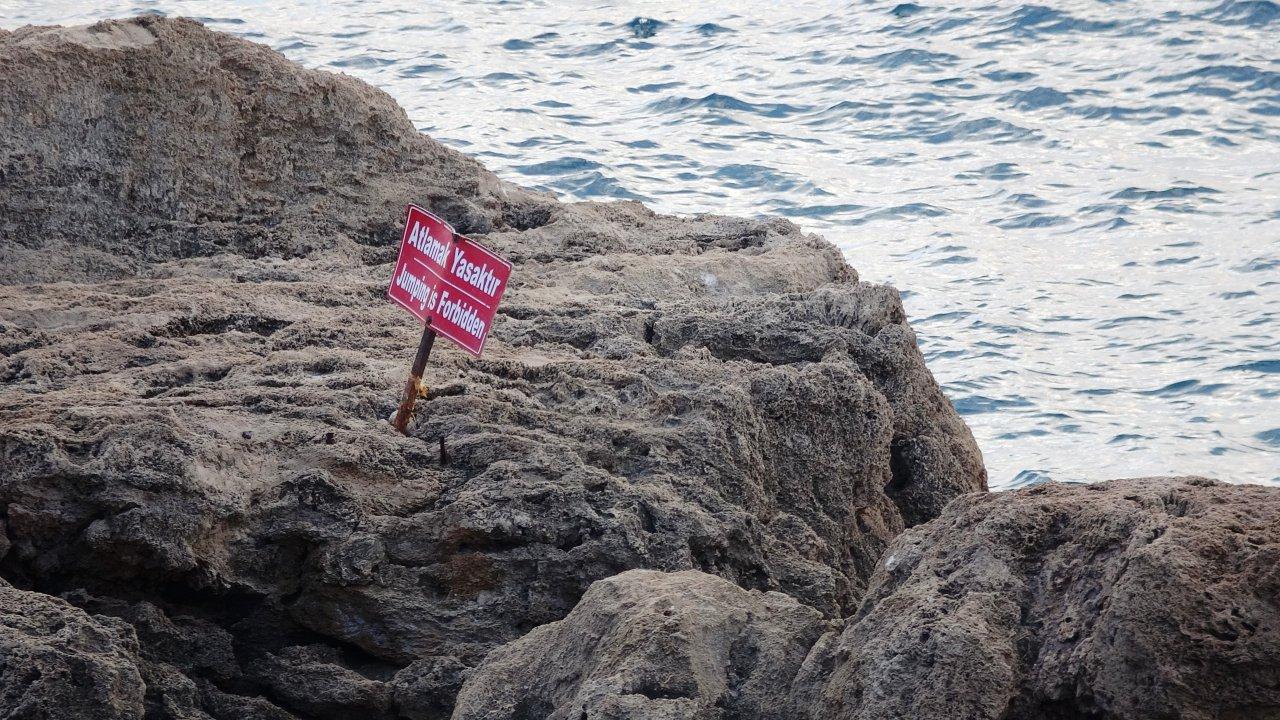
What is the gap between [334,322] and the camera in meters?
4.55

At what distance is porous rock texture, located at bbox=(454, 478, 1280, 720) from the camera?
248 cm

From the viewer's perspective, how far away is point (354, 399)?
3945mm

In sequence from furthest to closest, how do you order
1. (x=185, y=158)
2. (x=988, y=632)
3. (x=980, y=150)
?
(x=980, y=150)
(x=185, y=158)
(x=988, y=632)

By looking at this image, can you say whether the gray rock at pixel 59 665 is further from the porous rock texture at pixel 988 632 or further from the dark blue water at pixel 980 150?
the dark blue water at pixel 980 150

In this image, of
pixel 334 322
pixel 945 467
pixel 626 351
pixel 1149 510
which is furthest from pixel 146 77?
pixel 1149 510

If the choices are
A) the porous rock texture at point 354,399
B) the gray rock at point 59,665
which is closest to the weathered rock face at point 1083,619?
the porous rock texture at point 354,399

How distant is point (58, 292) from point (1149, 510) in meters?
3.47

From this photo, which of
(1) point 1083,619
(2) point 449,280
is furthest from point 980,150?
(1) point 1083,619

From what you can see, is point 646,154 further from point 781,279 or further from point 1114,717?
point 1114,717

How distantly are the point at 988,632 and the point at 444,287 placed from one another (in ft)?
6.31

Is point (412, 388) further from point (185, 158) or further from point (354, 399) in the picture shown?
point (185, 158)

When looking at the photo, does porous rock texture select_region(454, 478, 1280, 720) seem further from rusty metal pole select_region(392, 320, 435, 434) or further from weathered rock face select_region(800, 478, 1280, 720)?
rusty metal pole select_region(392, 320, 435, 434)

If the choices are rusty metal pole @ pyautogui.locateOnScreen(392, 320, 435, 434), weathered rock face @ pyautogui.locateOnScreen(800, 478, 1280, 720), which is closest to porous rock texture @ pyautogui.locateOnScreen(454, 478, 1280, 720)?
weathered rock face @ pyautogui.locateOnScreen(800, 478, 1280, 720)

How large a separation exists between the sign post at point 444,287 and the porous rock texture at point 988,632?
1.07 meters
